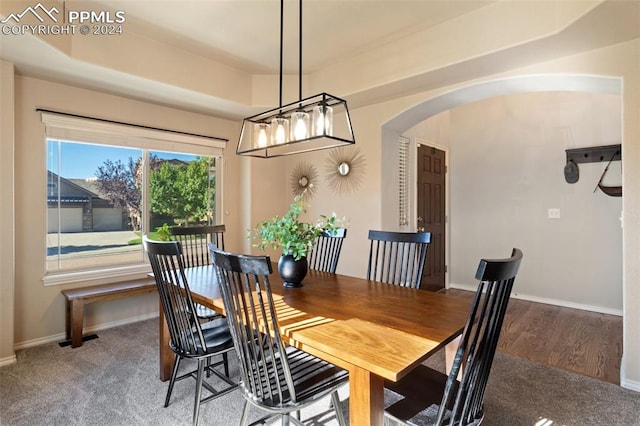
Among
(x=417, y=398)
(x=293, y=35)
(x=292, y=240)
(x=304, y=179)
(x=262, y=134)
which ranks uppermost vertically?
(x=293, y=35)

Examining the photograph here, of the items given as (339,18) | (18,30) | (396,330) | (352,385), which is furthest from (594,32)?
(18,30)

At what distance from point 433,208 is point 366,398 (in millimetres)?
4042

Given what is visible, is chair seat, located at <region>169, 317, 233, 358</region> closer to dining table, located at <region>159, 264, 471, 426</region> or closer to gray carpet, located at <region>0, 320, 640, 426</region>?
dining table, located at <region>159, 264, 471, 426</region>

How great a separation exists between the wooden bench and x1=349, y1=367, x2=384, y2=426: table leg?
2.83 metres

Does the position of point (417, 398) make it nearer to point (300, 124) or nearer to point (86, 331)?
point (300, 124)

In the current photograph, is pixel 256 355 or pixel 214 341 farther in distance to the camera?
pixel 214 341

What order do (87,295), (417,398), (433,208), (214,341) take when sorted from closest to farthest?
(417,398), (214,341), (87,295), (433,208)

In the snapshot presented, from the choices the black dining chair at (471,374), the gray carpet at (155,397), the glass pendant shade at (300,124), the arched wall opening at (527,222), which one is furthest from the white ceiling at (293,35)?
the gray carpet at (155,397)

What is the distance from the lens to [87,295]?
300 centimetres

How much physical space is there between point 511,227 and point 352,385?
4.25 m

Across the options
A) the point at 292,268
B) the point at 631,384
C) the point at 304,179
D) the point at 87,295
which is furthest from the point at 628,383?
the point at 87,295

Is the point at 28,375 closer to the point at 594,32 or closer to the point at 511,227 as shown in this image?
the point at 594,32

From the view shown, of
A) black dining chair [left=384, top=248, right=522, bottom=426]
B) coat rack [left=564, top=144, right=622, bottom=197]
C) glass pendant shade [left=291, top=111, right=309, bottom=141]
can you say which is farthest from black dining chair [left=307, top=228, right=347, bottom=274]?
coat rack [left=564, top=144, right=622, bottom=197]

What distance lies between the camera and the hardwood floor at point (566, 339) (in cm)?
263
